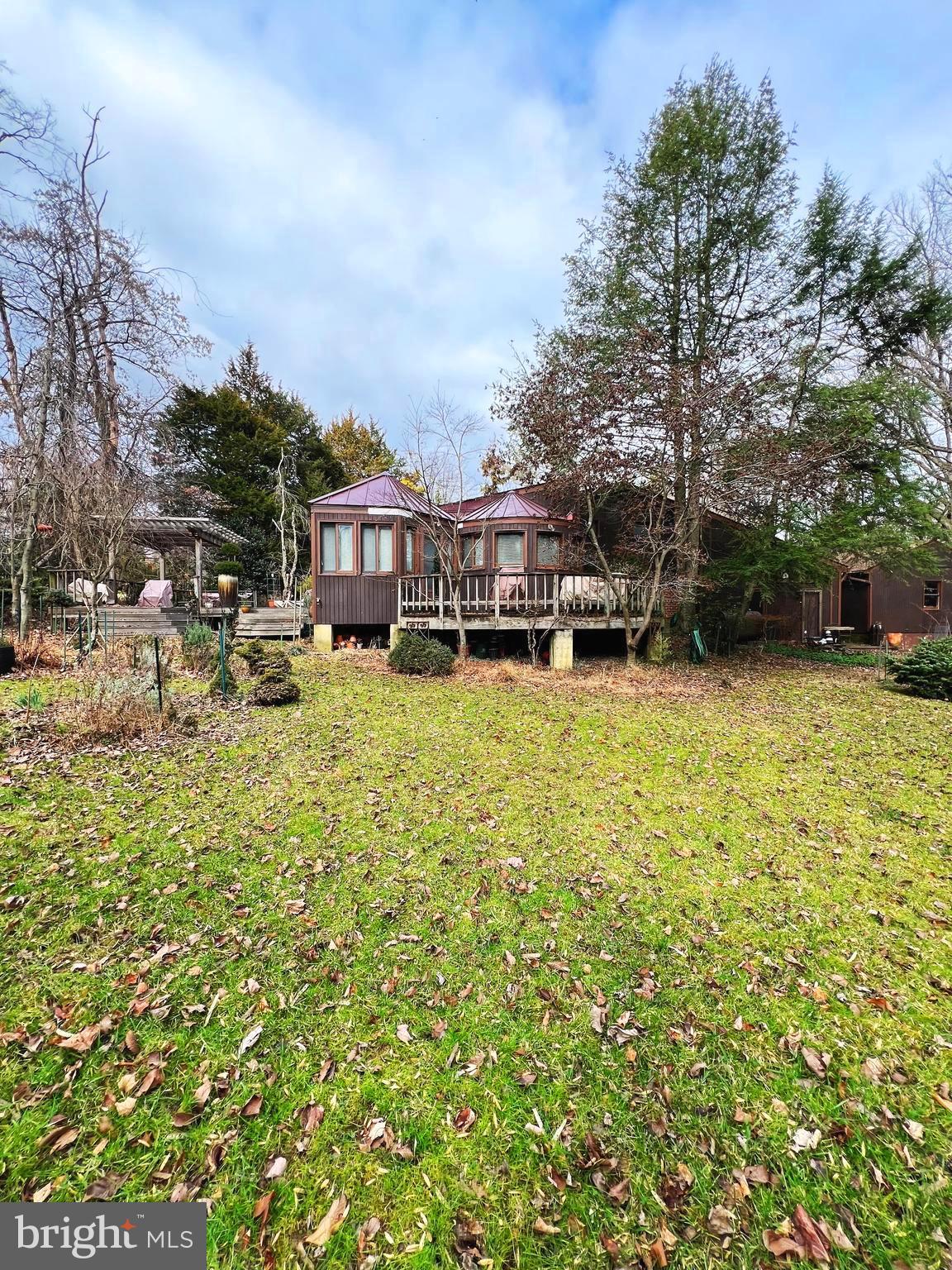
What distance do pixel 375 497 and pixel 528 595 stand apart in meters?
6.29

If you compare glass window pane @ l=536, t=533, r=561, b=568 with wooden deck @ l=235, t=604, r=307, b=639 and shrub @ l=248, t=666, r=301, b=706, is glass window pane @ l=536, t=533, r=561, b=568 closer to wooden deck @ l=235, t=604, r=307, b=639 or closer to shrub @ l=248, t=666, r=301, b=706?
wooden deck @ l=235, t=604, r=307, b=639

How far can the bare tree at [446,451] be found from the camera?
11844 mm

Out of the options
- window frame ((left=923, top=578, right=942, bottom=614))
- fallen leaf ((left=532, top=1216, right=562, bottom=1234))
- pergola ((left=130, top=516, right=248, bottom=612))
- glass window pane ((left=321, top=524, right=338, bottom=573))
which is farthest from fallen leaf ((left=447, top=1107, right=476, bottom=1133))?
window frame ((left=923, top=578, right=942, bottom=614))

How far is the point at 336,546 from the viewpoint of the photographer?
14.9 meters

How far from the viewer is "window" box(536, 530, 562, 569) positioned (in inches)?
572

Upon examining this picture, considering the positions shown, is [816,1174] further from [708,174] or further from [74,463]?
[708,174]

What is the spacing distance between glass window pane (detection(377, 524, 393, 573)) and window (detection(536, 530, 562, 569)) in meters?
4.47

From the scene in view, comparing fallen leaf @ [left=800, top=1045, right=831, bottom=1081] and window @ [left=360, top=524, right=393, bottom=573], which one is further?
window @ [left=360, top=524, right=393, bottom=573]

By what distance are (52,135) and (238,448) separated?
19069 mm

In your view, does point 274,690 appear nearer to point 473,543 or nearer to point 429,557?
point 473,543

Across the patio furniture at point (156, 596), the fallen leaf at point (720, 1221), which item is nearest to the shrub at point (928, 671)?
the fallen leaf at point (720, 1221)

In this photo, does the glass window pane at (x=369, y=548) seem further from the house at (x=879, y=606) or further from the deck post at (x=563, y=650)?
the house at (x=879, y=606)

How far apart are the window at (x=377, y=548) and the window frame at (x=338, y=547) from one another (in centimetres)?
20

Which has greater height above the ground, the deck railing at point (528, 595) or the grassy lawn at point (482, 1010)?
the deck railing at point (528, 595)
